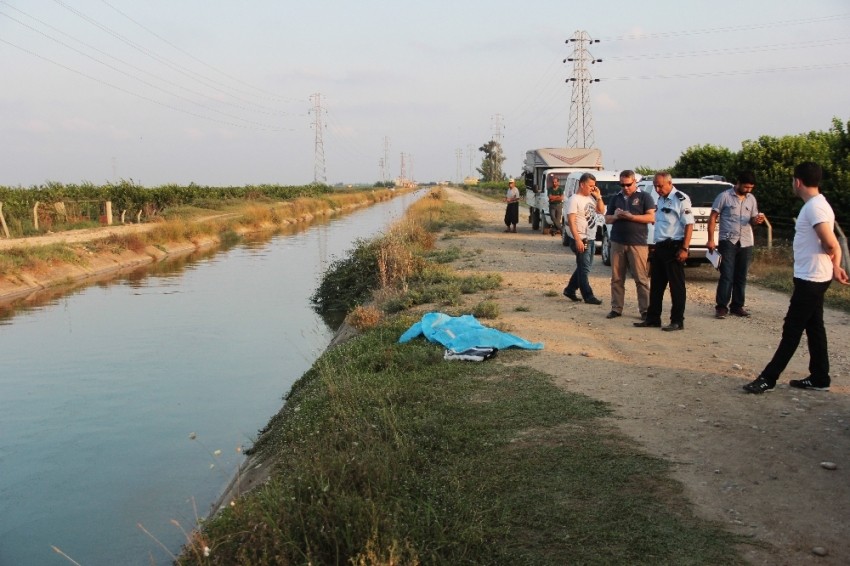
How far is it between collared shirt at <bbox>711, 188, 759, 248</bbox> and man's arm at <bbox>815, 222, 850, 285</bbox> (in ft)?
13.0

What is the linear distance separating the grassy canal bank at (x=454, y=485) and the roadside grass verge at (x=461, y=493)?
0.03 ft

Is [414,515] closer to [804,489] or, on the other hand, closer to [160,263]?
[804,489]

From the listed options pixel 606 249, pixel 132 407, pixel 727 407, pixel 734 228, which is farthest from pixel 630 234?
pixel 132 407

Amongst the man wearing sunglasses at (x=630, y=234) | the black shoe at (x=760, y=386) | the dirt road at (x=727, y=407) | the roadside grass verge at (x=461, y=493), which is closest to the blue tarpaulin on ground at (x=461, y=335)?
the dirt road at (x=727, y=407)

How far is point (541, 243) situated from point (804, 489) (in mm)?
18932

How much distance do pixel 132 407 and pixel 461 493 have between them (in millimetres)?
7035

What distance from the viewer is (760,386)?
661 centimetres

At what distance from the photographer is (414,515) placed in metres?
4.21

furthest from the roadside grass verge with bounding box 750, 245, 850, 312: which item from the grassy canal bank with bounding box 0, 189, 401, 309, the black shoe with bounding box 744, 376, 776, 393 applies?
the grassy canal bank with bounding box 0, 189, 401, 309

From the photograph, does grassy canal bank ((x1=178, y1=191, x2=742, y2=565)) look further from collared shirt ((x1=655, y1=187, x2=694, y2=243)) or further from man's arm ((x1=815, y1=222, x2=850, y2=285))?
collared shirt ((x1=655, y1=187, x2=694, y2=243))

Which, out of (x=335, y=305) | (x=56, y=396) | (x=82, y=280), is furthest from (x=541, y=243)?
(x=56, y=396)

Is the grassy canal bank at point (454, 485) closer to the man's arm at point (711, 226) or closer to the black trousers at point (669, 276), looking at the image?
the black trousers at point (669, 276)

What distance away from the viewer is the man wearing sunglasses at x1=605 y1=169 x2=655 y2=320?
10234 millimetres

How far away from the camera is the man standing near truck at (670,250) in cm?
951
